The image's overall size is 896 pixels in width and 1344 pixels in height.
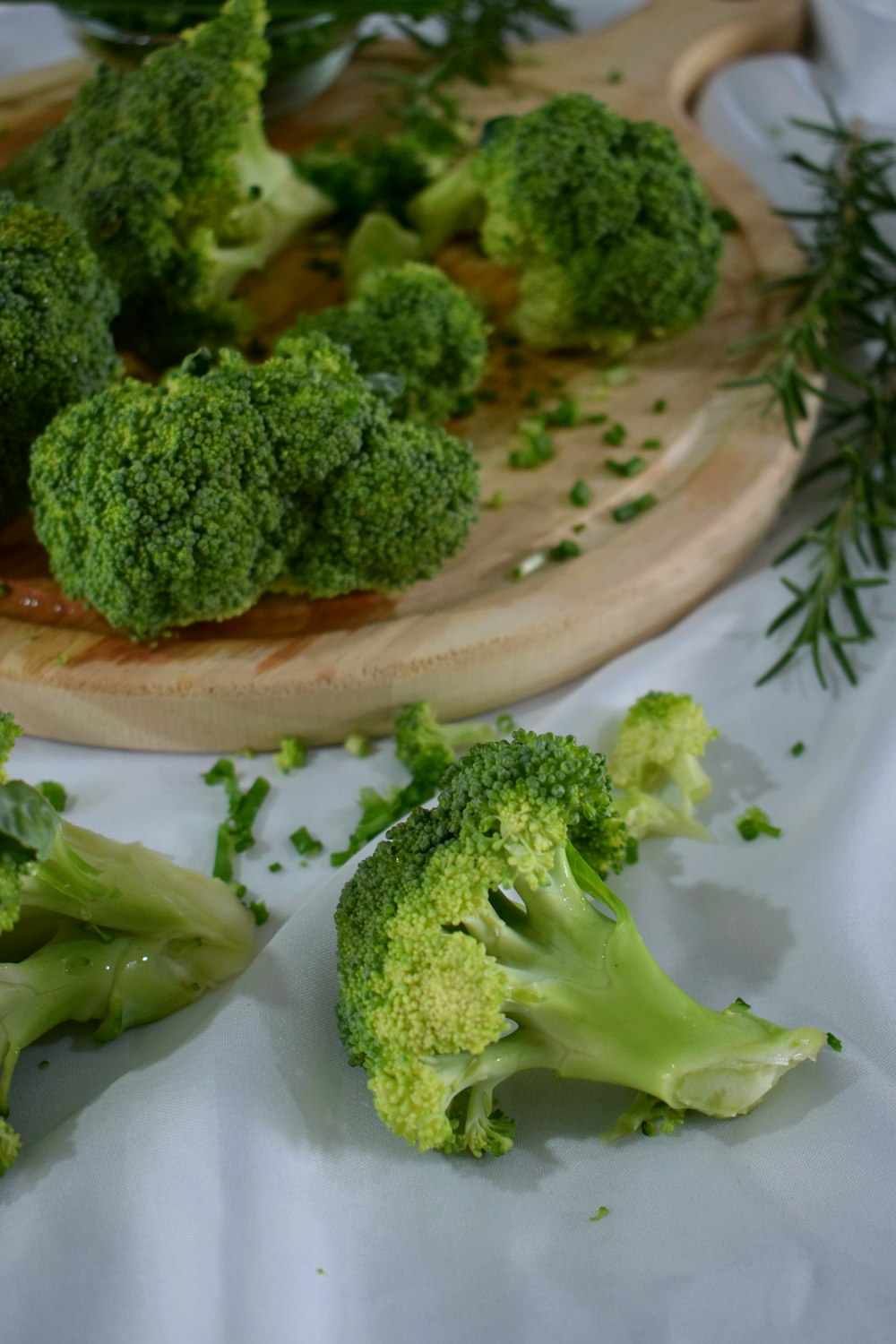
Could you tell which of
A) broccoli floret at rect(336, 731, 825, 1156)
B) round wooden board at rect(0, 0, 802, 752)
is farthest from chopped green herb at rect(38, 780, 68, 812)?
broccoli floret at rect(336, 731, 825, 1156)

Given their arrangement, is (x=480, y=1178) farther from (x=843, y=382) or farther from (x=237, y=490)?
(x=843, y=382)

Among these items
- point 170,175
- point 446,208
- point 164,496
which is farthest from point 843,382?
point 164,496

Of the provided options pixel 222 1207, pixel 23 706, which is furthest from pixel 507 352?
pixel 222 1207

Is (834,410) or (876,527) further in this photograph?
(834,410)

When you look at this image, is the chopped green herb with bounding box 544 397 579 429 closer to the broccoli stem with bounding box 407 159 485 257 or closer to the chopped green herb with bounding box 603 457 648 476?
the chopped green herb with bounding box 603 457 648 476

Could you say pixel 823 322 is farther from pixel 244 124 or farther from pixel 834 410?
pixel 244 124
